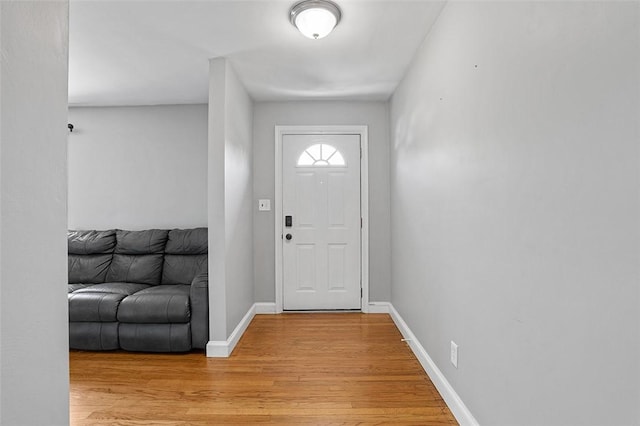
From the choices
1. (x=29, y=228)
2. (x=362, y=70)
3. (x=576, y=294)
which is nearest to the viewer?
(x=29, y=228)

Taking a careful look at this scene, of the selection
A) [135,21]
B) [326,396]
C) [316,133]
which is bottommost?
[326,396]

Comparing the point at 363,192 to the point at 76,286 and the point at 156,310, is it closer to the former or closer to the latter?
the point at 156,310

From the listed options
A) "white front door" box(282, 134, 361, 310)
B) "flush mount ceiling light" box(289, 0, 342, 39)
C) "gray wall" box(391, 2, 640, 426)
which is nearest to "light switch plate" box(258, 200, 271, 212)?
"white front door" box(282, 134, 361, 310)

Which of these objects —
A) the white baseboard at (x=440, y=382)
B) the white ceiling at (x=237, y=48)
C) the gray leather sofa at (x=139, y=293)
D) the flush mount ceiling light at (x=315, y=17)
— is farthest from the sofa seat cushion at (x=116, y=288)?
the flush mount ceiling light at (x=315, y=17)

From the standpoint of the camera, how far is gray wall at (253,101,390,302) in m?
4.10

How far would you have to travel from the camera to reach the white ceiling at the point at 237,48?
2234mm

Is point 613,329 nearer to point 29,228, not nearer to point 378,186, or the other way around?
point 29,228

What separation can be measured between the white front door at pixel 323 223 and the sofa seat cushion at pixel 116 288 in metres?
1.53

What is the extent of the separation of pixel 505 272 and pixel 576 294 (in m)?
0.42

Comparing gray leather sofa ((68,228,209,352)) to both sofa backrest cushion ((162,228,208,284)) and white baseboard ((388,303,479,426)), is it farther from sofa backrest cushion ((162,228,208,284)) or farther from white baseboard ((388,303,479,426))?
white baseboard ((388,303,479,426))

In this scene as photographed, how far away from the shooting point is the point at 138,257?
12.1 ft

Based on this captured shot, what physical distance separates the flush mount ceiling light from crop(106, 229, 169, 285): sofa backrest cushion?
2533 mm

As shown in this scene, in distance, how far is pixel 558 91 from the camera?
1164 millimetres

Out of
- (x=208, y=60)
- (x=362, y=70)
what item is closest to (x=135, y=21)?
(x=208, y=60)
